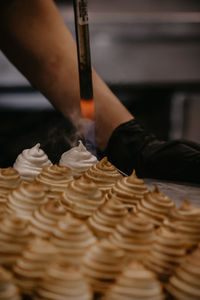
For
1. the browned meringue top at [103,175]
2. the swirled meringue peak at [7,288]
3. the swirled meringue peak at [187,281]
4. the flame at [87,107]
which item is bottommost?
the swirled meringue peak at [187,281]

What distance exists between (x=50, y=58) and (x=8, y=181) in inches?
51.2

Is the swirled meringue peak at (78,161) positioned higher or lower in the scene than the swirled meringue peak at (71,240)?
higher

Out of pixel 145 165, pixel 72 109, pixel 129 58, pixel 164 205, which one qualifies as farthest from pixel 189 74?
pixel 164 205

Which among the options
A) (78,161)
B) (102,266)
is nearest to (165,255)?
(102,266)

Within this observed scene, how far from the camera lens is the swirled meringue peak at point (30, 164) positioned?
2078 mm

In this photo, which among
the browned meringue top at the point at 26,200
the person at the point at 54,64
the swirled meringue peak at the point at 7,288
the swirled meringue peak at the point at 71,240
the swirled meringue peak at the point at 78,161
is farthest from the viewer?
the person at the point at 54,64

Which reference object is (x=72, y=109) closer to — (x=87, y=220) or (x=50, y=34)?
(x=50, y=34)

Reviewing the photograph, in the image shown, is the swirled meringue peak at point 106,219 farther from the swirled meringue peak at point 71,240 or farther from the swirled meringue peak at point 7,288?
the swirled meringue peak at point 7,288

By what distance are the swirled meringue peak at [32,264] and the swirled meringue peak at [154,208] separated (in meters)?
0.50

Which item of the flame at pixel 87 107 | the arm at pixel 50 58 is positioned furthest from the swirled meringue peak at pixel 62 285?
the arm at pixel 50 58

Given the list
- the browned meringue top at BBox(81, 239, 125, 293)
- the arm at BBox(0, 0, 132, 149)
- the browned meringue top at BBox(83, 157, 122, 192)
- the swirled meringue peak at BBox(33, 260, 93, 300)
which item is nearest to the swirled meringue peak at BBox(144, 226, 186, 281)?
the browned meringue top at BBox(81, 239, 125, 293)

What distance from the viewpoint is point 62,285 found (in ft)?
3.74

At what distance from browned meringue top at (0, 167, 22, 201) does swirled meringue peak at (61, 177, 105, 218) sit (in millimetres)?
268

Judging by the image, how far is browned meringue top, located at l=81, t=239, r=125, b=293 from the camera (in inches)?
48.8
